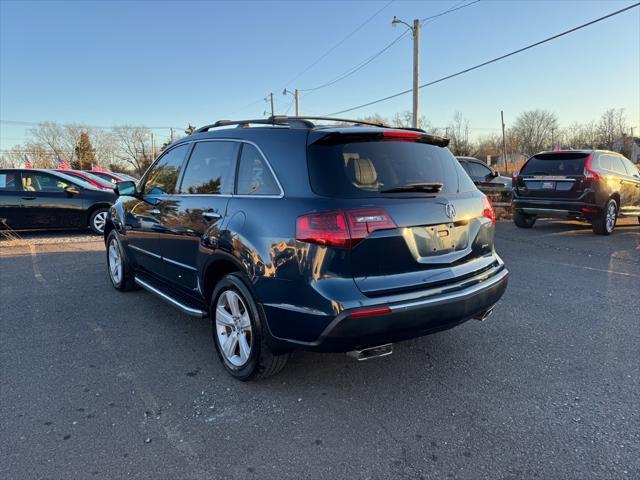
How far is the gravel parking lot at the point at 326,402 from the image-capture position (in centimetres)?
231

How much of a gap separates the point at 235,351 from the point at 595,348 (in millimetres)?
2958

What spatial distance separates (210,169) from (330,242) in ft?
5.18

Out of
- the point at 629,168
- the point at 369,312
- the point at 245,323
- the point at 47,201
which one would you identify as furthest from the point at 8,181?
the point at 629,168

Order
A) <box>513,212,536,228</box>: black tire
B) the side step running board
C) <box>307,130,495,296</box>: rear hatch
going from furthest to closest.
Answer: <box>513,212,536,228</box>: black tire → the side step running board → <box>307,130,495,296</box>: rear hatch

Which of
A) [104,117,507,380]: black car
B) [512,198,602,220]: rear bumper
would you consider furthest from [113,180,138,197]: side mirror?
[512,198,602,220]: rear bumper

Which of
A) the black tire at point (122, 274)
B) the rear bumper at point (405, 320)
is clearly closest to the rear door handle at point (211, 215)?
the rear bumper at point (405, 320)

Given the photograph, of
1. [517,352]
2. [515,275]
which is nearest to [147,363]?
[517,352]

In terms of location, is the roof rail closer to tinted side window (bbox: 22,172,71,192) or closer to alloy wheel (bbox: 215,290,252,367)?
alloy wheel (bbox: 215,290,252,367)

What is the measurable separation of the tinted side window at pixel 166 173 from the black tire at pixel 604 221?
8.91m

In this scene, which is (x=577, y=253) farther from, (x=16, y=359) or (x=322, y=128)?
(x=16, y=359)

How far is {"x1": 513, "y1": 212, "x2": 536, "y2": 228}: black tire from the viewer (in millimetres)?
10797

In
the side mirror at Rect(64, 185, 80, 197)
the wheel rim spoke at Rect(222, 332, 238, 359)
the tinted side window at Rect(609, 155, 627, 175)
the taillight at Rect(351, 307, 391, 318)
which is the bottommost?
the wheel rim spoke at Rect(222, 332, 238, 359)

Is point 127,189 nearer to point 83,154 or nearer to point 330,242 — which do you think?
point 330,242

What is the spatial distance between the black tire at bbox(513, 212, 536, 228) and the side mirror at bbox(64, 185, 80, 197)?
10334mm
